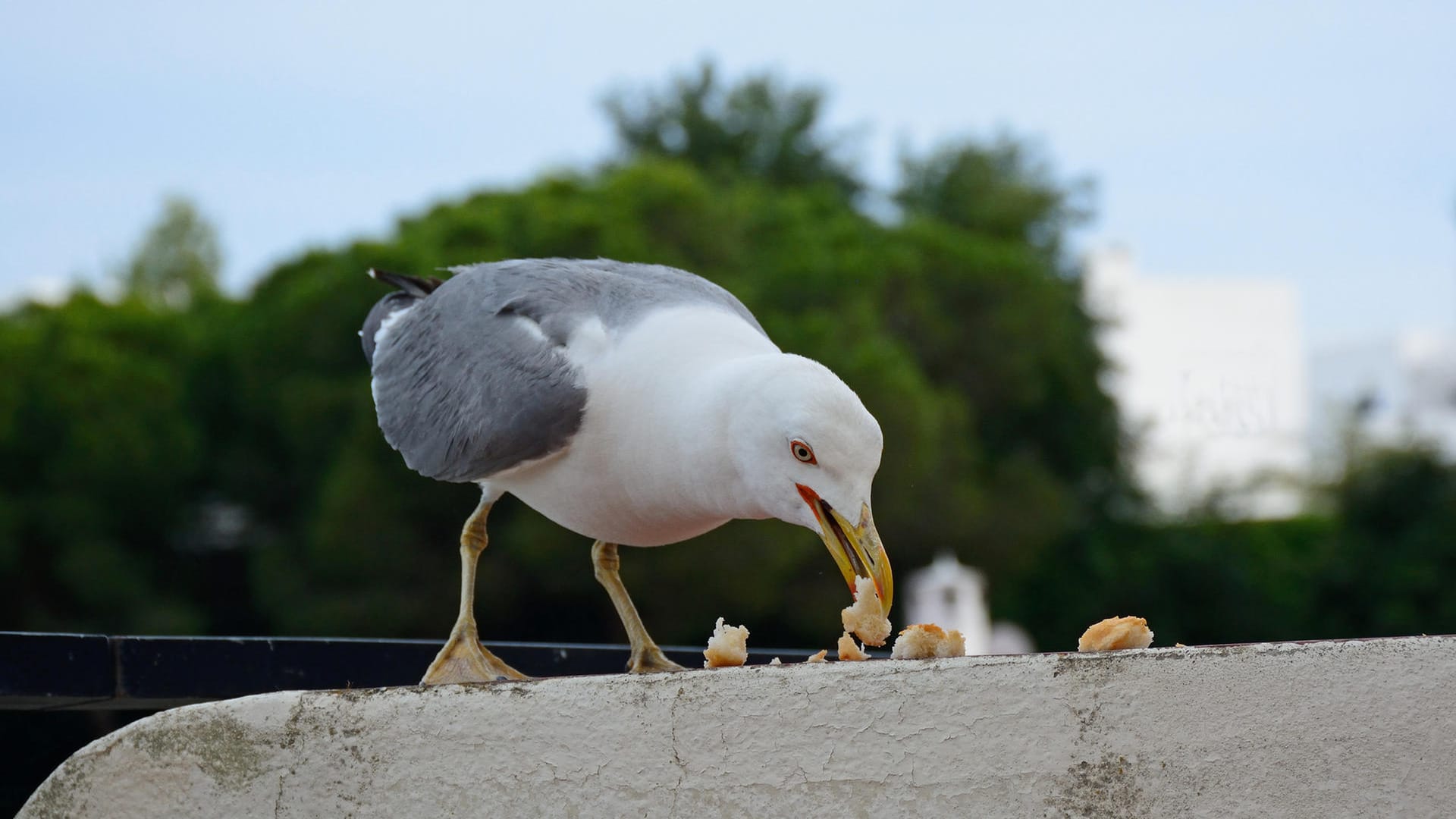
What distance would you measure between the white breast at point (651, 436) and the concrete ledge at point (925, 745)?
121cm

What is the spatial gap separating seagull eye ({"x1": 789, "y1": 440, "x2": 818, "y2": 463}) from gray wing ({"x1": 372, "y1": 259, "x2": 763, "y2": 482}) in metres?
0.70

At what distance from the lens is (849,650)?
346cm

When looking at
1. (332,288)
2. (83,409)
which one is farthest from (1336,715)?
(83,409)

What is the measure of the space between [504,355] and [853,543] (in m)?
1.29

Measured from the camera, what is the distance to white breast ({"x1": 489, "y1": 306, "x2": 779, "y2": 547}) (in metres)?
3.91

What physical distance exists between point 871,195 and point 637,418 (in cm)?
3340

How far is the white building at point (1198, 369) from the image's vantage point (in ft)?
97.9

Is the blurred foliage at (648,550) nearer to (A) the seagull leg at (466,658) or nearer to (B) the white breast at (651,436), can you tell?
(A) the seagull leg at (466,658)

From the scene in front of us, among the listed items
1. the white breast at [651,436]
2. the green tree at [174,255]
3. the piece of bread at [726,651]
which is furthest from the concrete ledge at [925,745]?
the green tree at [174,255]

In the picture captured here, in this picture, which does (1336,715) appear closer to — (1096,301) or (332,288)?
(332,288)

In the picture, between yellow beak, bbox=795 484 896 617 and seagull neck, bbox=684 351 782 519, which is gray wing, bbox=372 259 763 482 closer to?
seagull neck, bbox=684 351 782 519

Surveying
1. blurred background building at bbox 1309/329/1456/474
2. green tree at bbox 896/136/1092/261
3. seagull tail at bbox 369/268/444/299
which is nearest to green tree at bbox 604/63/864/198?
green tree at bbox 896/136/1092/261

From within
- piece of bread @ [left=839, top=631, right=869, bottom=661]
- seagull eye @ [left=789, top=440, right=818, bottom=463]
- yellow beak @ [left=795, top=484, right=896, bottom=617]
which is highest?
seagull eye @ [left=789, top=440, right=818, bottom=463]

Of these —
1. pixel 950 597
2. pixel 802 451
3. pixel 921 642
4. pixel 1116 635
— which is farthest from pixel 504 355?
pixel 950 597
